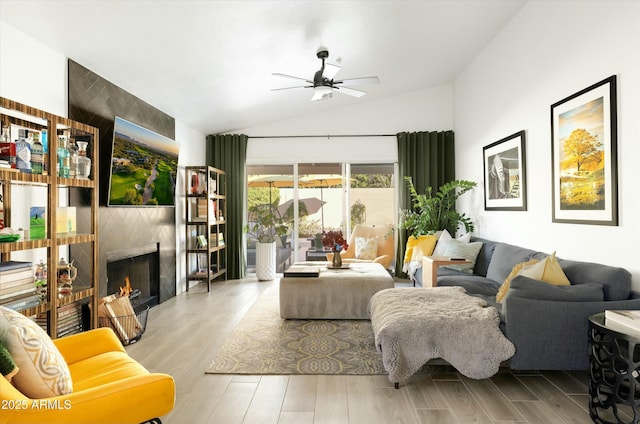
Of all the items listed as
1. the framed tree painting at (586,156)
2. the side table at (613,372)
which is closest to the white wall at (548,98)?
the framed tree painting at (586,156)

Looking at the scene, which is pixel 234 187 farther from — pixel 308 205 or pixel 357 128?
pixel 357 128

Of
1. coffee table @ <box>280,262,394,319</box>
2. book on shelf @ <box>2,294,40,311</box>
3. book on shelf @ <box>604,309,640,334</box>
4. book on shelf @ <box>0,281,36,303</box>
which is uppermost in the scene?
book on shelf @ <box>0,281,36,303</box>

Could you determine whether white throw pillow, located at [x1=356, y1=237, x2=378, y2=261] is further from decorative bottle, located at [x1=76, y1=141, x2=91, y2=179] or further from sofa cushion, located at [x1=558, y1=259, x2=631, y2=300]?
decorative bottle, located at [x1=76, y1=141, x2=91, y2=179]

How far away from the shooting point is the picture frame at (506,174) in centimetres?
430

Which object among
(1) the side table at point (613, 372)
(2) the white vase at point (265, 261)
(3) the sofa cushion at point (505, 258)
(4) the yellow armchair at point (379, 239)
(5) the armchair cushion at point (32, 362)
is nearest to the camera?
(5) the armchair cushion at point (32, 362)

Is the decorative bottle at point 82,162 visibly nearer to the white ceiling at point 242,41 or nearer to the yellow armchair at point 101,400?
the white ceiling at point 242,41

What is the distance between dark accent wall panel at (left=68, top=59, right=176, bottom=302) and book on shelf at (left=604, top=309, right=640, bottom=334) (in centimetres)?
379

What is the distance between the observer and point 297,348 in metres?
3.35

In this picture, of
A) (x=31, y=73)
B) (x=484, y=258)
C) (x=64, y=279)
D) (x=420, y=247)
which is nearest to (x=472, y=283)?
(x=484, y=258)

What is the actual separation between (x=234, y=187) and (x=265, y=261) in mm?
1349

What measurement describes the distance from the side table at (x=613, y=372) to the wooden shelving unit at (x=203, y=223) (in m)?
4.62

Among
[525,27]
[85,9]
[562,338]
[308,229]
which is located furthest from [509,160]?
[85,9]

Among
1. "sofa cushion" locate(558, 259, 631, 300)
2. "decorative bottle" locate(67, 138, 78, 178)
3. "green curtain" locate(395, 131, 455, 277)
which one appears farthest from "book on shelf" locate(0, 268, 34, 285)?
"green curtain" locate(395, 131, 455, 277)

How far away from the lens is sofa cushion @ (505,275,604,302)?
101 inches
